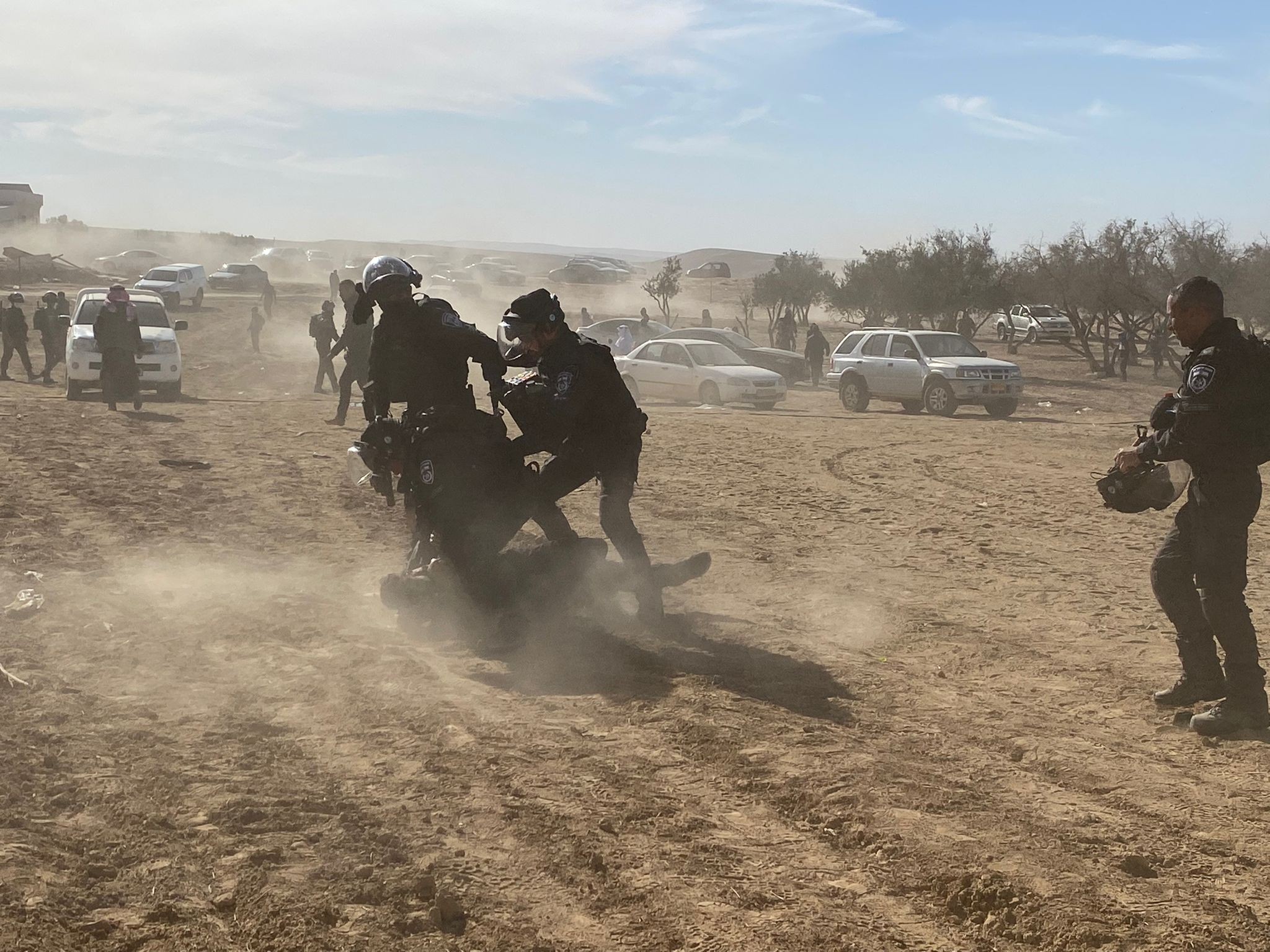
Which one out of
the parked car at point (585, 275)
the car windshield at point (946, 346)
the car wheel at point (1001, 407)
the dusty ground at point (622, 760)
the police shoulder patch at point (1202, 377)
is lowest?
the dusty ground at point (622, 760)

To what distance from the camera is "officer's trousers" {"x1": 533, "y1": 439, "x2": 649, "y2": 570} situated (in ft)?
21.8

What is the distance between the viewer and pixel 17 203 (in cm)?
7881

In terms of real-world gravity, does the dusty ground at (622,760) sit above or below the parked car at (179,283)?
below

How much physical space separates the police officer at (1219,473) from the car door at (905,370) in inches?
732

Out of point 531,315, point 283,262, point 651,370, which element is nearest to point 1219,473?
point 531,315

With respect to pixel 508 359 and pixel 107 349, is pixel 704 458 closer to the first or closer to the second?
pixel 508 359

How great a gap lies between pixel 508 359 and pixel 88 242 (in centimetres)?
9193

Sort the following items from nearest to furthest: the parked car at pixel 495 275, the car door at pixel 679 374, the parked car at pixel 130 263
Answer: the car door at pixel 679 374
the parked car at pixel 130 263
the parked car at pixel 495 275

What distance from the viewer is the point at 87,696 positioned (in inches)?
208

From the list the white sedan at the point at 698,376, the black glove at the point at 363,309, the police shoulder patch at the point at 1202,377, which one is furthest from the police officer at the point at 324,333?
the police shoulder patch at the point at 1202,377

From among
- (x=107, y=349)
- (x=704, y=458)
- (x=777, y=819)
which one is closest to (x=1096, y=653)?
(x=777, y=819)

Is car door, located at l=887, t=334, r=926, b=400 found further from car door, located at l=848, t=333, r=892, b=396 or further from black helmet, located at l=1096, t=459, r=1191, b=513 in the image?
black helmet, located at l=1096, t=459, r=1191, b=513

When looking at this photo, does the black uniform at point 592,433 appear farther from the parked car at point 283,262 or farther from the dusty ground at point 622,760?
the parked car at point 283,262

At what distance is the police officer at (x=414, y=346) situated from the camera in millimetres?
6660
